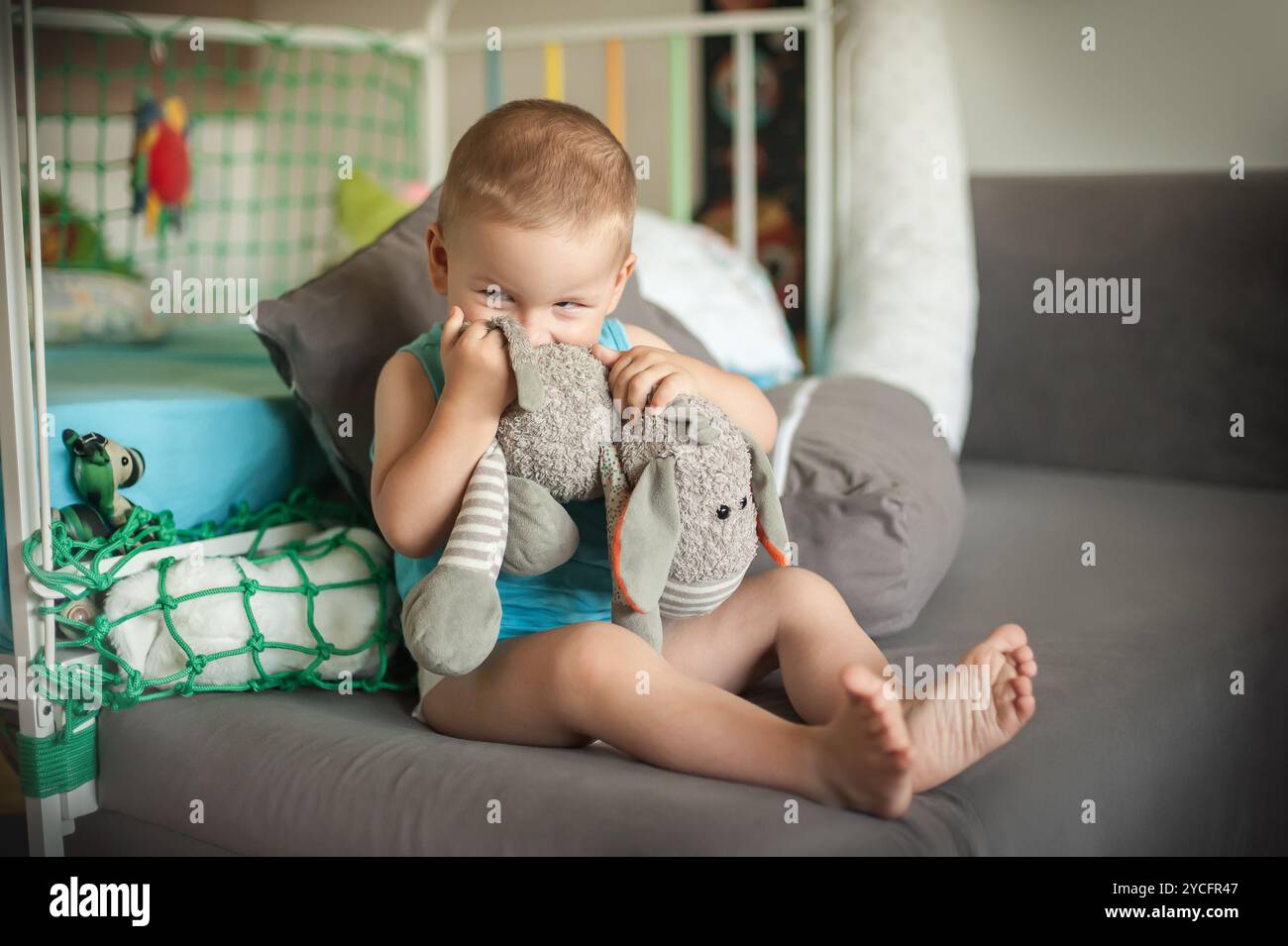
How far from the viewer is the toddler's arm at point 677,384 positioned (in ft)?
2.99

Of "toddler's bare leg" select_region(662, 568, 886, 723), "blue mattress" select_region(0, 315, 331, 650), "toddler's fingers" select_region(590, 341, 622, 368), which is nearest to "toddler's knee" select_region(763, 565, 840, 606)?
"toddler's bare leg" select_region(662, 568, 886, 723)

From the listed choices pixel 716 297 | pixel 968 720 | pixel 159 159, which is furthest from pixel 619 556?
pixel 159 159

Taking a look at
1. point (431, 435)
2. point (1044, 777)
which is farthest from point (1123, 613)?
point (431, 435)

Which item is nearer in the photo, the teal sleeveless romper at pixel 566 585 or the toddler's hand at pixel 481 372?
the toddler's hand at pixel 481 372

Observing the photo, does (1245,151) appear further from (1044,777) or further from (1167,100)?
(1044,777)

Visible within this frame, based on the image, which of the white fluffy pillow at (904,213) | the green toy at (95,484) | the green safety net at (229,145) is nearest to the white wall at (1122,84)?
the white fluffy pillow at (904,213)

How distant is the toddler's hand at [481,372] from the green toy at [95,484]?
1.18 ft

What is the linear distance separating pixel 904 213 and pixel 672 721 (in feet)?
4.18

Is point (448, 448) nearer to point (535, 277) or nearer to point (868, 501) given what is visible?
point (535, 277)

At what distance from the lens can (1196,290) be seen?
5.81ft

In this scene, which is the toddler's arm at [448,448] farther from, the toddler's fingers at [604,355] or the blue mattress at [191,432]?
the blue mattress at [191,432]

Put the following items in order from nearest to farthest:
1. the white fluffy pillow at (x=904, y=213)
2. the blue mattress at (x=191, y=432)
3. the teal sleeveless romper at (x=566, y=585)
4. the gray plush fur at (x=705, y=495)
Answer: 1. the gray plush fur at (x=705, y=495)
2. the teal sleeveless romper at (x=566, y=585)
3. the blue mattress at (x=191, y=432)
4. the white fluffy pillow at (x=904, y=213)

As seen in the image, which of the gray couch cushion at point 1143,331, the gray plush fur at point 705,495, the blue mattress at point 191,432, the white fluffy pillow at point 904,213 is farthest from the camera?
the white fluffy pillow at point 904,213
